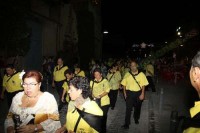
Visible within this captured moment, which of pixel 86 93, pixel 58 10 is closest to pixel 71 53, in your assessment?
pixel 58 10

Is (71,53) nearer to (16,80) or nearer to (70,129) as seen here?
(16,80)

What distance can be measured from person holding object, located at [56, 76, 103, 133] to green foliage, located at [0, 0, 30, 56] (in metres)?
10.0

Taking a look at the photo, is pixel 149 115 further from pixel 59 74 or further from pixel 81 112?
pixel 81 112

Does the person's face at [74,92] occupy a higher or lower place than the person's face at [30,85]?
lower

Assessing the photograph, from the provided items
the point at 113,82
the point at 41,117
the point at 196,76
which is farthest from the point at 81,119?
the point at 113,82

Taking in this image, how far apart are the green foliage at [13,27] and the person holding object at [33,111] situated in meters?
9.97

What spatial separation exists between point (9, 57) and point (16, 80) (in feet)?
26.3

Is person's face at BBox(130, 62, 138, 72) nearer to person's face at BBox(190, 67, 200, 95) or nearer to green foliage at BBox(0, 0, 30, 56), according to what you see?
green foliage at BBox(0, 0, 30, 56)

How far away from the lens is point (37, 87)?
4.31 metres

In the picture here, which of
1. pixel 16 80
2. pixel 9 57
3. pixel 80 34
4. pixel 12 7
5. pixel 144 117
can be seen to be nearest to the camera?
pixel 16 80

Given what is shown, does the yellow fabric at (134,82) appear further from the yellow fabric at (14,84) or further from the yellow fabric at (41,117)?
the yellow fabric at (41,117)

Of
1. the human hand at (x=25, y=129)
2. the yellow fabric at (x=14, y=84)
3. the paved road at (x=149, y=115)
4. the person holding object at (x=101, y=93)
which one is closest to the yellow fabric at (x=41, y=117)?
the human hand at (x=25, y=129)

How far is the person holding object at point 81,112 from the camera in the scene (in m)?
4.22

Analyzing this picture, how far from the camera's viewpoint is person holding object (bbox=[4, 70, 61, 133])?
13.6 feet
